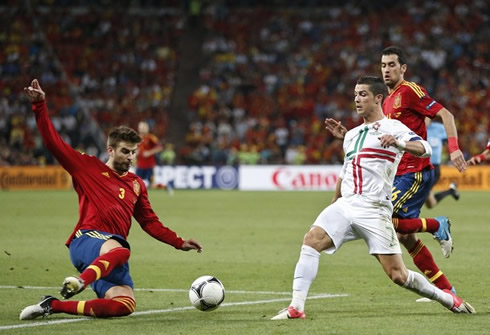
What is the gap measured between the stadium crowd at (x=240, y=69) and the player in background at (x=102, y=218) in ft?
85.7

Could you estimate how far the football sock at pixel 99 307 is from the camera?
24.4ft

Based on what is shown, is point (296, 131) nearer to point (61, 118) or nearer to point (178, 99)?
point (178, 99)

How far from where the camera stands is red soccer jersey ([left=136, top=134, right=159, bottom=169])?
85.4 feet

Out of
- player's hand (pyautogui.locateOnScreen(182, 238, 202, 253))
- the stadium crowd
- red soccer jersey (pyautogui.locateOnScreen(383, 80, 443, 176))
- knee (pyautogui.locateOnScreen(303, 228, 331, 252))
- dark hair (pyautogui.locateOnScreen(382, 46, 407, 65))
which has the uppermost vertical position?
the stadium crowd

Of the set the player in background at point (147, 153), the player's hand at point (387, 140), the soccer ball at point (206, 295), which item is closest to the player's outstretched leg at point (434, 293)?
the player's hand at point (387, 140)

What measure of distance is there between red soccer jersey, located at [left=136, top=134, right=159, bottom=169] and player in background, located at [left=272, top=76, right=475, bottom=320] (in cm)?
1838

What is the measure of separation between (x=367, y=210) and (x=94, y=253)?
221 cm

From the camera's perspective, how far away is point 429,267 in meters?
8.62

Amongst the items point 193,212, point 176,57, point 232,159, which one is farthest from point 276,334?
point 176,57

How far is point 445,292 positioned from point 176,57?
108ft

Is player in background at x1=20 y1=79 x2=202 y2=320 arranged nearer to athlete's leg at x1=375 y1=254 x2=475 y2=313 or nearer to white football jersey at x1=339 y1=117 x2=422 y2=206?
white football jersey at x1=339 y1=117 x2=422 y2=206

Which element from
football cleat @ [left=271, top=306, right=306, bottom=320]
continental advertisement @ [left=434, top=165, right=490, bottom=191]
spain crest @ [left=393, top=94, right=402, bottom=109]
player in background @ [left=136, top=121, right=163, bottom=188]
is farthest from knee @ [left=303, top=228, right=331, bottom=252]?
continental advertisement @ [left=434, top=165, right=490, bottom=191]

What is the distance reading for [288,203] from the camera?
2519 cm

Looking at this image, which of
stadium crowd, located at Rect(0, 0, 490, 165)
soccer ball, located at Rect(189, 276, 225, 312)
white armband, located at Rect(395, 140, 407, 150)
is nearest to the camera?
white armband, located at Rect(395, 140, 407, 150)
